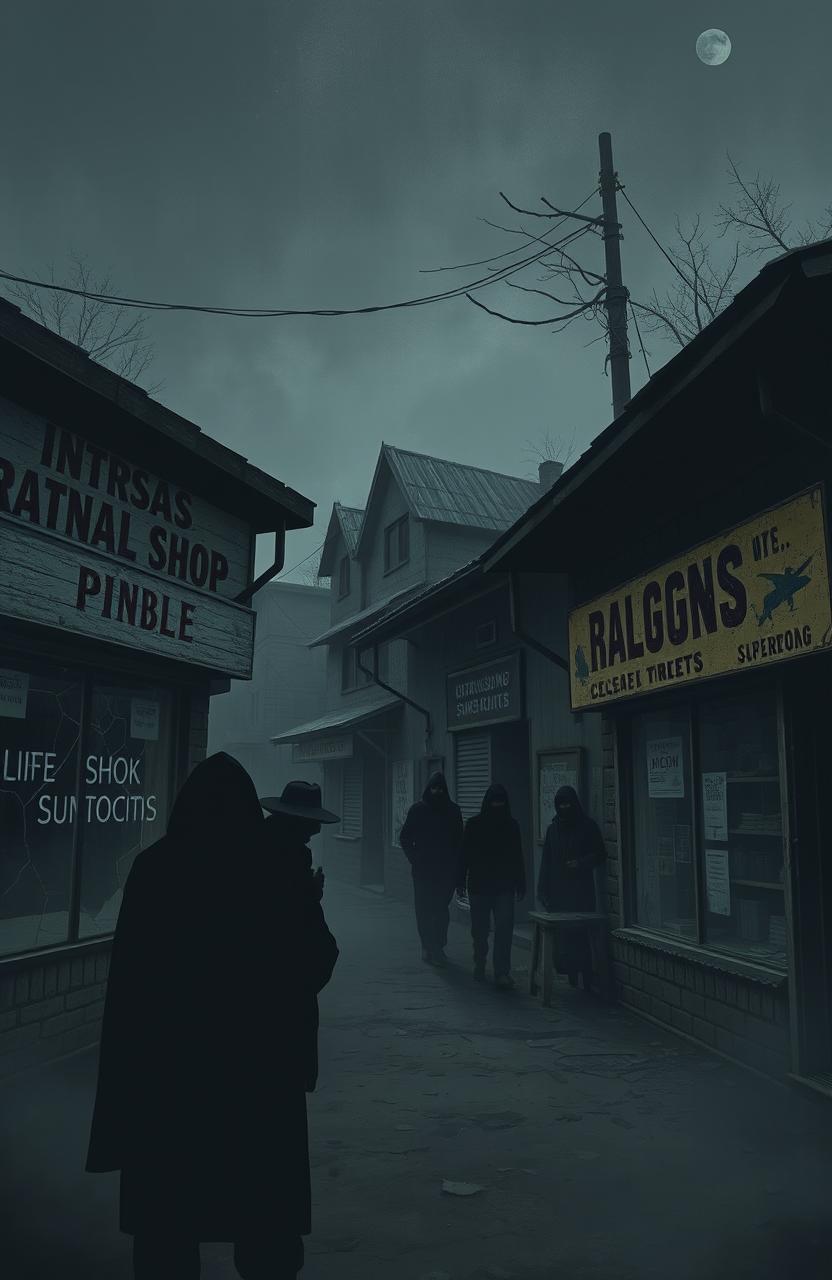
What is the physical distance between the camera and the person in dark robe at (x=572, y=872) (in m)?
8.53

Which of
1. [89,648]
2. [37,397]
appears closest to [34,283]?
[37,397]

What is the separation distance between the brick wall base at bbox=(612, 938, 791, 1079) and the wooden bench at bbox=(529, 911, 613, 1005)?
0.10 meters

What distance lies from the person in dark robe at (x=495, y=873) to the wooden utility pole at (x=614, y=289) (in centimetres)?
508

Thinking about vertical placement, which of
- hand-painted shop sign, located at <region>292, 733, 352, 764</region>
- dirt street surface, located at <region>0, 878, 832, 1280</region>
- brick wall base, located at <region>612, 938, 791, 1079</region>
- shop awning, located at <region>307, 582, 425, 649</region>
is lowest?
dirt street surface, located at <region>0, 878, 832, 1280</region>

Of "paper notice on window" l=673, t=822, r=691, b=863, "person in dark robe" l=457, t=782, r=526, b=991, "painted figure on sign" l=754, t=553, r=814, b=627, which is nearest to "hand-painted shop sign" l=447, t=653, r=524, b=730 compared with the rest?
"person in dark robe" l=457, t=782, r=526, b=991

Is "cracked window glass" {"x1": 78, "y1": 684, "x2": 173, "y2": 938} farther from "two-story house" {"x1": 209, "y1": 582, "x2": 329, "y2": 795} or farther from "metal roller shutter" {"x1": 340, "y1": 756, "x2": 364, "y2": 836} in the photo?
"two-story house" {"x1": 209, "y1": 582, "x2": 329, "y2": 795}

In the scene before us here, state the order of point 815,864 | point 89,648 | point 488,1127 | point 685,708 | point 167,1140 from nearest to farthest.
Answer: point 167,1140 → point 488,1127 → point 815,864 → point 89,648 → point 685,708

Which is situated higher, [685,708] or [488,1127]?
[685,708]

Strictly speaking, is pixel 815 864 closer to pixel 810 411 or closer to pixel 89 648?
pixel 810 411

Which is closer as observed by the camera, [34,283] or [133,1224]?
A: [133,1224]

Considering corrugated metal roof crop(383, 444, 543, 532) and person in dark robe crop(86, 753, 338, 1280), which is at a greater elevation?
corrugated metal roof crop(383, 444, 543, 532)

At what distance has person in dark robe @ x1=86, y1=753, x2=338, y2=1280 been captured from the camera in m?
2.69

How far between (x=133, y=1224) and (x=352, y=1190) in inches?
74.4

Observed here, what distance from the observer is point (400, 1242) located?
12.3ft
